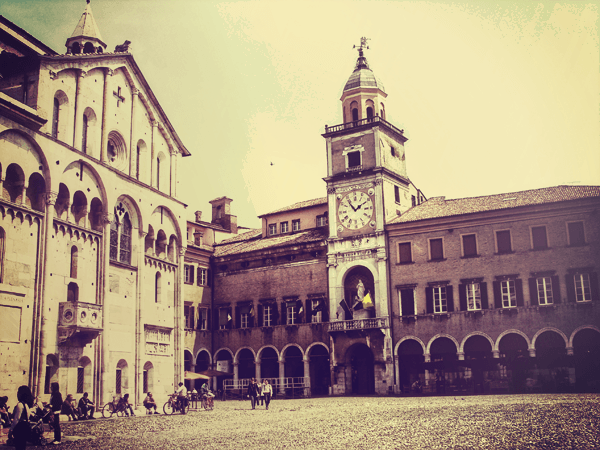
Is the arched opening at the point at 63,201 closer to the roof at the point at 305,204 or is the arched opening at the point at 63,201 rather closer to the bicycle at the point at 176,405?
the bicycle at the point at 176,405

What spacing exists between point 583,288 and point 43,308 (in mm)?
29844

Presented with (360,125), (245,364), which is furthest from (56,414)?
(360,125)

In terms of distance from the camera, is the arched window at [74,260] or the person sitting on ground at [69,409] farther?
the arched window at [74,260]

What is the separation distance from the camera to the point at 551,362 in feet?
130

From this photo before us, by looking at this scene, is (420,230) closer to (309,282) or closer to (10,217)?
(309,282)

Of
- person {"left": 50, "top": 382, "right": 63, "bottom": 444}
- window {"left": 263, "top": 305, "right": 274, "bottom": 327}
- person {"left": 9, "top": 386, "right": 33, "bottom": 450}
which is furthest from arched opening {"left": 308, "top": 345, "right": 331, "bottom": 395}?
person {"left": 9, "top": 386, "right": 33, "bottom": 450}

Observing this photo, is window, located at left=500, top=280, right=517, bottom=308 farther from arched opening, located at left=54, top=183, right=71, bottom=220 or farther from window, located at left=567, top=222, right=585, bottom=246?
arched opening, located at left=54, top=183, right=71, bottom=220

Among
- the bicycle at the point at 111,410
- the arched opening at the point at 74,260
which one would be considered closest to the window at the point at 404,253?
the bicycle at the point at 111,410

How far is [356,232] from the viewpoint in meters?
48.4

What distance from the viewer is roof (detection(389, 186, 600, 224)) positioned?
42000 mm

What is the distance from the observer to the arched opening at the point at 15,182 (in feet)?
86.3

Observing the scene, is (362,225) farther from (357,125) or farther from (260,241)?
(260,241)

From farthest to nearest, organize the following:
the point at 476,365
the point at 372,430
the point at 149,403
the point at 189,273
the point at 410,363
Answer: the point at 189,273
the point at 410,363
the point at 476,365
the point at 149,403
the point at 372,430

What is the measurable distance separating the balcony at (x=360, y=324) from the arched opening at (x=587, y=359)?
12015 millimetres
